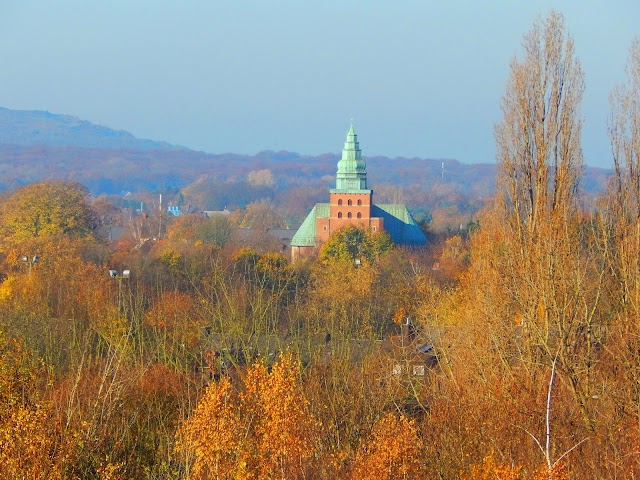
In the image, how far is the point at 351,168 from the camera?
83438 millimetres

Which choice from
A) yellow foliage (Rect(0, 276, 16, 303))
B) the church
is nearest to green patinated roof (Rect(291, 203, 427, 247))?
the church

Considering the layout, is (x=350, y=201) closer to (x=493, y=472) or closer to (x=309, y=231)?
(x=309, y=231)

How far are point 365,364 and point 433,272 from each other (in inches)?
1163

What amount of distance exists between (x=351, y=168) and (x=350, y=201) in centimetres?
298

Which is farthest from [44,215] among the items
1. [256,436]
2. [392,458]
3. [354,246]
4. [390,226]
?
[392,458]

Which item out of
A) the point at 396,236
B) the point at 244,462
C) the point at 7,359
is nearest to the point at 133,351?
the point at 7,359

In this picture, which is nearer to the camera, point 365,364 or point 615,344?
point 615,344

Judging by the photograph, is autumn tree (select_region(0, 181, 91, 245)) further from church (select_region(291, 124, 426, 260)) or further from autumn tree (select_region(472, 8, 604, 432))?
autumn tree (select_region(472, 8, 604, 432))

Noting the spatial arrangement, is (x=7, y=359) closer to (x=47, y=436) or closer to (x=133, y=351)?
(x=47, y=436)

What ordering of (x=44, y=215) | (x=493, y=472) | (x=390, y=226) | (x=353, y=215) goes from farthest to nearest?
(x=353, y=215)
(x=390, y=226)
(x=44, y=215)
(x=493, y=472)

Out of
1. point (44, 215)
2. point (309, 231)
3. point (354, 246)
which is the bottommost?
point (309, 231)

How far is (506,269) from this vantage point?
19.9 metres

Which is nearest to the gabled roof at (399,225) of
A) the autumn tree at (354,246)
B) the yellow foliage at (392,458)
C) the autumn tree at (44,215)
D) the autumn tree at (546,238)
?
the autumn tree at (354,246)

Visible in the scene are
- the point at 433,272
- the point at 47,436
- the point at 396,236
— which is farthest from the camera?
the point at 396,236
